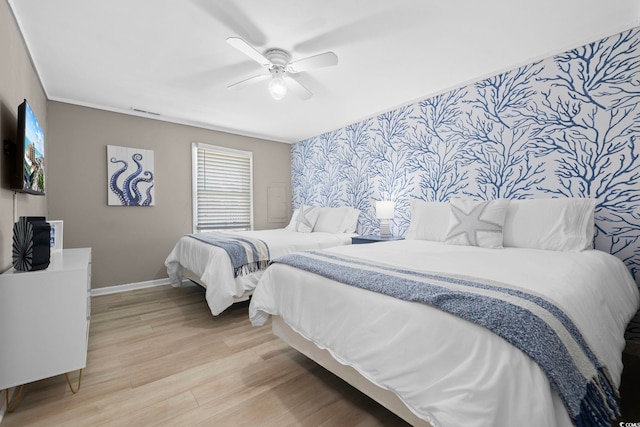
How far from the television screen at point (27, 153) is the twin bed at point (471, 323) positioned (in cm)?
167

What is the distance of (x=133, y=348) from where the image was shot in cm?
224

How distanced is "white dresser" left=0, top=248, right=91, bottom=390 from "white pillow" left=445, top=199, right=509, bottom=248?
2775 mm

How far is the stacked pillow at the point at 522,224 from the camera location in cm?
214

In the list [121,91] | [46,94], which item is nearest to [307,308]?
[121,91]

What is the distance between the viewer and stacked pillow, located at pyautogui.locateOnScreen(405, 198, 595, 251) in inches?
84.4

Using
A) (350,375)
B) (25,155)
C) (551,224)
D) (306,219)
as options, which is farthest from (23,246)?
(551,224)

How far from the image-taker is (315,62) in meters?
2.22

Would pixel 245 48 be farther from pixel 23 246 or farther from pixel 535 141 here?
pixel 535 141

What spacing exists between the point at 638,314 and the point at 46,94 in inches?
236

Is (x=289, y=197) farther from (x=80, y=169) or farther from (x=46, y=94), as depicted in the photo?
(x=46, y=94)

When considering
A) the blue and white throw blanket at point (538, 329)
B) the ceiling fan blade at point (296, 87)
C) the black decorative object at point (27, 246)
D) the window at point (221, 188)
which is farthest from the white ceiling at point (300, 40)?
the blue and white throw blanket at point (538, 329)

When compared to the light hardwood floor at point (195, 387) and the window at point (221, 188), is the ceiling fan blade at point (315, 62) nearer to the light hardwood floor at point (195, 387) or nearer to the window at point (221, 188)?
the light hardwood floor at point (195, 387)

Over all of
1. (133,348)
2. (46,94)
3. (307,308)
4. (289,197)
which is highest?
(46,94)

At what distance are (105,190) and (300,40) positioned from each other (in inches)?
124
